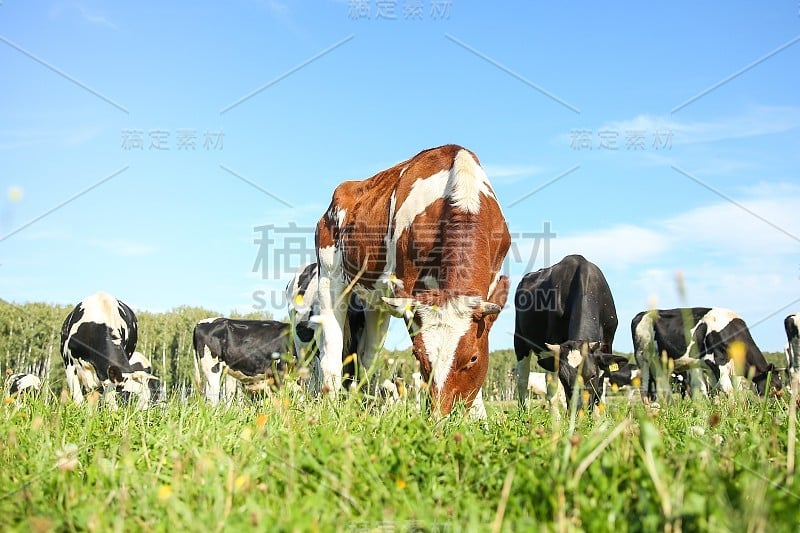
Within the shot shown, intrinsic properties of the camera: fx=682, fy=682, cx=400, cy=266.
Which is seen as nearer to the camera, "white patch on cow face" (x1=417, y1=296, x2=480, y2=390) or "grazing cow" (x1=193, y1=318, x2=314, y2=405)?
"white patch on cow face" (x1=417, y1=296, x2=480, y2=390)

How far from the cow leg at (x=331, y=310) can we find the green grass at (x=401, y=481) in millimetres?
4247

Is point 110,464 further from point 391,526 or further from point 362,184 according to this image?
point 362,184

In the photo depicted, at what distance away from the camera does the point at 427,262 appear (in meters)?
6.90

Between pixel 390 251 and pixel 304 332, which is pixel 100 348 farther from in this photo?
pixel 390 251

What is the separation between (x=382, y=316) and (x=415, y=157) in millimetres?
2112

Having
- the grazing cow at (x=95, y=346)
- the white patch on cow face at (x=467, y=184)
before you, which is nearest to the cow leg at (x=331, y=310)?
the white patch on cow face at (x=467, y=184)

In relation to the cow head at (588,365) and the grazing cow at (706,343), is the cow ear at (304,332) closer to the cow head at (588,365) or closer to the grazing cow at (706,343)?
the cow head at (588,365)

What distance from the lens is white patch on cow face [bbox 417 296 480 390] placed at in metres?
5.75

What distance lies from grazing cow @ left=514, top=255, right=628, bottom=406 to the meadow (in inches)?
183

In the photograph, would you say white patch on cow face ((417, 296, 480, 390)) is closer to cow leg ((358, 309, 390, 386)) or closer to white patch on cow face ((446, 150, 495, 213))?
white patch on cow face ((446, 150, 495, 213))

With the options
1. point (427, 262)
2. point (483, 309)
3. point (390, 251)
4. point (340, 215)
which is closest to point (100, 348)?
point (340, 215)

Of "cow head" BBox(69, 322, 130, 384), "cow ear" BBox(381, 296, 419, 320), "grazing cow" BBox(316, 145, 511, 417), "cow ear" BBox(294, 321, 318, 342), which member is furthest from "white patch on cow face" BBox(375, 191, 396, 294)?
"cow head" BBox(69, 322, 130, 384)

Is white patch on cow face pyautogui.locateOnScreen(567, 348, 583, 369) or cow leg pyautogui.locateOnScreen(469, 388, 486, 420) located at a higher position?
white patch on cow face pyautogui.locateOnScreen(567, 348, 583, 369)

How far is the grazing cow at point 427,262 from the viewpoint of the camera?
586 cm
